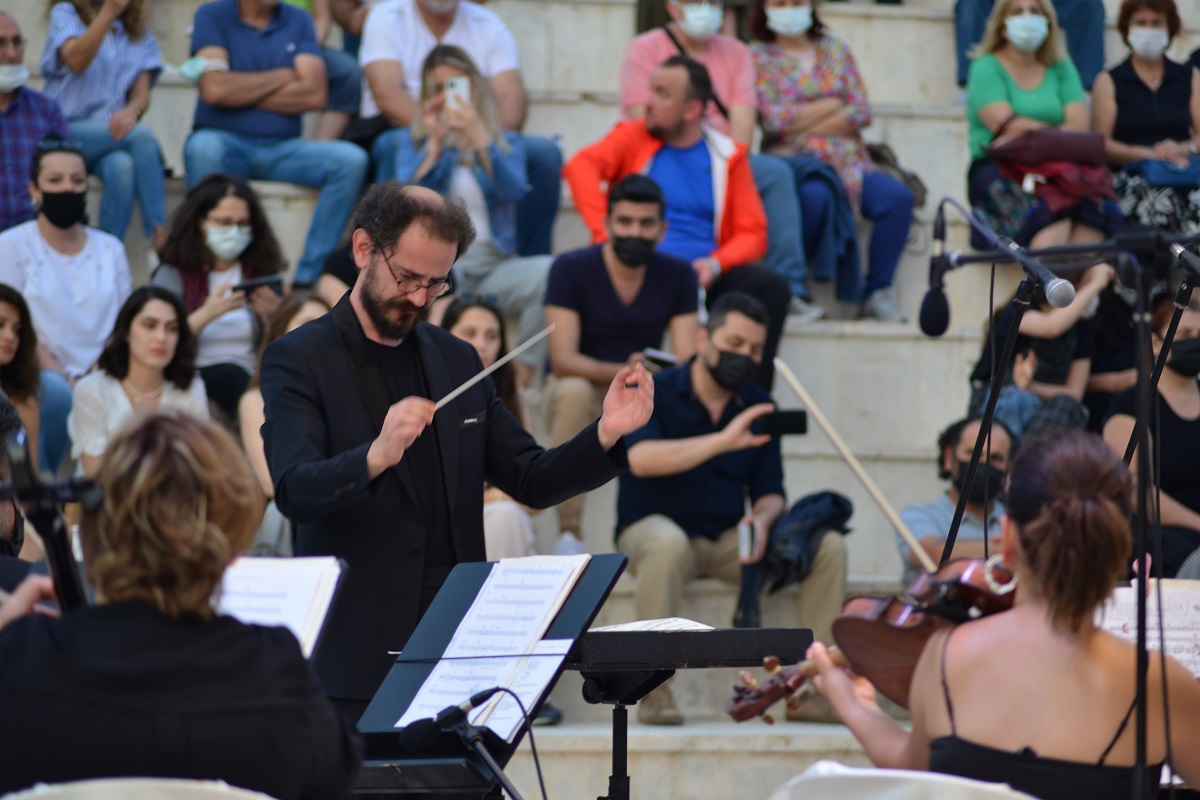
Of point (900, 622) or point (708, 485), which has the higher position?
point (900, 622)

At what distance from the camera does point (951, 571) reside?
93.5 inches

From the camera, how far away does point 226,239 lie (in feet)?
19.3

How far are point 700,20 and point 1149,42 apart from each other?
1.94m

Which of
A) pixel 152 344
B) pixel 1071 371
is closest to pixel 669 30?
pixel 1071 371

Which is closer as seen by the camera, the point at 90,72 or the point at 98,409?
the point at 98,409

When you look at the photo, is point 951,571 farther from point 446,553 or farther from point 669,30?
point 669,30

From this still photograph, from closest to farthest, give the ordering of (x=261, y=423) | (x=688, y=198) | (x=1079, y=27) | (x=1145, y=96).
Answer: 1. (x=261, y=423)
2. (x=688, y=198)
3. (x=1145, y=96)
4. (x=1079, y=27)

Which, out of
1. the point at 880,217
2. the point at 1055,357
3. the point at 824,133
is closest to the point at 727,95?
the point at 824,133

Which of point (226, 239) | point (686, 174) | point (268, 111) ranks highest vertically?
point (268, 111)

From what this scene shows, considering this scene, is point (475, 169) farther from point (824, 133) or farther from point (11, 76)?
point (11, 76)

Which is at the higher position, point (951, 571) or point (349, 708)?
point (951, 571)

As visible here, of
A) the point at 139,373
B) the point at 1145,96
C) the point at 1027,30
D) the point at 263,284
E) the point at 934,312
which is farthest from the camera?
the point at 1145,96

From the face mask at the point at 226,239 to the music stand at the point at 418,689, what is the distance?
327 cm

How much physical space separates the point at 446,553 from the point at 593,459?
1.10 ft
